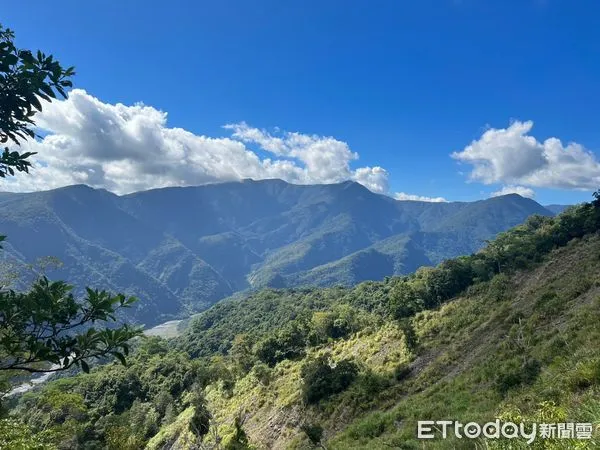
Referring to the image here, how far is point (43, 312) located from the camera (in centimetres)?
427

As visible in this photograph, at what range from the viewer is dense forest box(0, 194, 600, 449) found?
14.4 meters

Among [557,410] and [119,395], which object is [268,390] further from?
[119,395]

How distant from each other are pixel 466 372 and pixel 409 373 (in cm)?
740

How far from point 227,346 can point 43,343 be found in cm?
11800

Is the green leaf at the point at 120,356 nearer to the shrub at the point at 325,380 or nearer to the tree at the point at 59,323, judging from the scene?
the tree at the point at 59,323

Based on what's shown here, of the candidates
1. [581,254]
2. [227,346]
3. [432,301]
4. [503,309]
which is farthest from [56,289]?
[227,346]

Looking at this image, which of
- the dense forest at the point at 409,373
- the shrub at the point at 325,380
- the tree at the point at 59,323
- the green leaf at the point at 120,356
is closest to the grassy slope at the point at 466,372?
the dense forest at the point at 409,373

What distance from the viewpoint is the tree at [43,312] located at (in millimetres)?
4152

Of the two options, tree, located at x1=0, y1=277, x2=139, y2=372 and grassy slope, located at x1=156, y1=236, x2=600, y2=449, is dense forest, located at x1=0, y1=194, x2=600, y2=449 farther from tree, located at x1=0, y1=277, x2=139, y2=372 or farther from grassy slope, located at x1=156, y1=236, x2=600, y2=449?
tree, located at x1=0, y1=277, x2=139, y2=372

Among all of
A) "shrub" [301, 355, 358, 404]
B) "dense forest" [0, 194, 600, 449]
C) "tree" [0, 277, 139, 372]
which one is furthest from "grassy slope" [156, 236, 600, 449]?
"tree" [0, 277, 139, 372]

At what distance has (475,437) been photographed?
30.5ft

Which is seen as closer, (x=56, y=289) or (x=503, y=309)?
(x=56, y=289)

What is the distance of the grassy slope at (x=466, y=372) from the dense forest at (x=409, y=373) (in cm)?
11

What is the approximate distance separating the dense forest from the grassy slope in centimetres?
11
